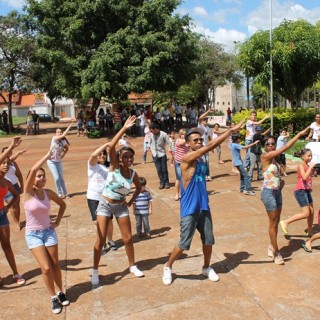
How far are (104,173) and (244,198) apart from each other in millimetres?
3998

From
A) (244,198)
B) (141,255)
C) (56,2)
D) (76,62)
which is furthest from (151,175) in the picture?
(56,2)

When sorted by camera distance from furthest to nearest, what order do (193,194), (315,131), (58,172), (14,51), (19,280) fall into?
(14,51) < (315,131) < (58,172) < (19,280) < (193,194)

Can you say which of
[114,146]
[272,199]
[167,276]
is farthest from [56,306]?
[272,199]

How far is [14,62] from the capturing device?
2836 cm

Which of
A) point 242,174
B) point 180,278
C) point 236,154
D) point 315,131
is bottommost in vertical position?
point 180,278

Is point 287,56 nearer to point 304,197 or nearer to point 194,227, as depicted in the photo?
point 304,197

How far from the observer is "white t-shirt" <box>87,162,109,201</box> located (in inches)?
231

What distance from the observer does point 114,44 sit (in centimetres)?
2273

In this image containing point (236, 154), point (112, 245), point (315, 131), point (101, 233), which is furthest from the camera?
point (315, 131)

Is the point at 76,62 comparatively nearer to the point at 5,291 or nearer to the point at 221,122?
the point at 221,122

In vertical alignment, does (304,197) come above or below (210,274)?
above

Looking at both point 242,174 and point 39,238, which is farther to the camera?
point 242,174

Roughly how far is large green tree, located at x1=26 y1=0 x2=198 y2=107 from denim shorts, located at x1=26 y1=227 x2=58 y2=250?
17765mm

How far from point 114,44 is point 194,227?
1938 centimetres
